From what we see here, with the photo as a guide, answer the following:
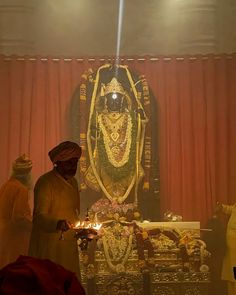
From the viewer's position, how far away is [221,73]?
6254 millimetres

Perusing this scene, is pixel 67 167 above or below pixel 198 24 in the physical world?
below

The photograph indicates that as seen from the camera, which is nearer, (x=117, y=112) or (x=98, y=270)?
(x=98, y=270)

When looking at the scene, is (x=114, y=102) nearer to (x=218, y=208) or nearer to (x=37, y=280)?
(x=218, y=208)

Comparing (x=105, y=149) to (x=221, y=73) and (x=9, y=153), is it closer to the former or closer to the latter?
(x=9, y=153)

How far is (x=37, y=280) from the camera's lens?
4.50 feet

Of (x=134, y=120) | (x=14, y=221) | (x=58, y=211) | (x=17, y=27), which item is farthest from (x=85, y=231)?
(x=17, y=27)

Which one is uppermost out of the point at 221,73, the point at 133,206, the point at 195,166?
the point at 221,73

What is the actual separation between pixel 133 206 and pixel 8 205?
1553 mm

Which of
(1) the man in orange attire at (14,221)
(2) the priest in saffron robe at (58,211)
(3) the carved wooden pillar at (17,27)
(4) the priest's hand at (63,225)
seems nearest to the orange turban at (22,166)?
(1) the man in orange attire at (14,221)

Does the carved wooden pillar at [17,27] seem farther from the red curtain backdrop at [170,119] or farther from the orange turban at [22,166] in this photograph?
the orange turban at [22,166]

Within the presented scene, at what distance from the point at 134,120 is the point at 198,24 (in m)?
1.63

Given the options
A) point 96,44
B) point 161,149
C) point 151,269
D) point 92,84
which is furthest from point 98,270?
point 96,44

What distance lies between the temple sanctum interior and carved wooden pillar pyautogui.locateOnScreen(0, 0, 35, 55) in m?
0.01

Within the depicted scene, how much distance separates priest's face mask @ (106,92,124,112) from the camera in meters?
6.00
